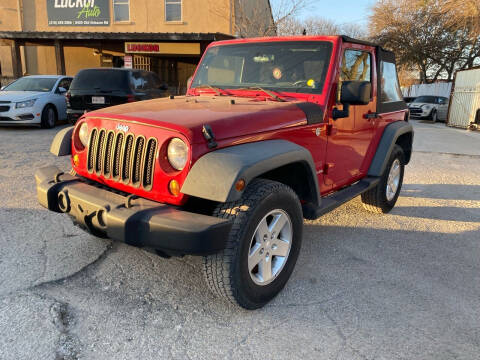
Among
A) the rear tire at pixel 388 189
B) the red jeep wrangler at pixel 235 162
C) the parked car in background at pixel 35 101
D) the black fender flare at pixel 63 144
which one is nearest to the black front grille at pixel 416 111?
the parked car in background at pixel 35 101

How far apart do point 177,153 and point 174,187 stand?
21cm

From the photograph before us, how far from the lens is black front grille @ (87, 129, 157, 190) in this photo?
2490mm

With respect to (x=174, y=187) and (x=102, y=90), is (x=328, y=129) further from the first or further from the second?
Answer: (x=102, y=90)

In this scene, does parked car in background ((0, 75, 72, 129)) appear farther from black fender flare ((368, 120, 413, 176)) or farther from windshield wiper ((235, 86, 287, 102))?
black fender flare ((368, 120, 413, 176))

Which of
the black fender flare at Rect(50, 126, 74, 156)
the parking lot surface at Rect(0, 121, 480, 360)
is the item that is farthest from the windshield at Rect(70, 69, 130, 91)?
the black fender flare at Rect(50, 126, 74, 156)

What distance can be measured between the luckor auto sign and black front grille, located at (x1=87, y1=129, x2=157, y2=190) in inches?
770

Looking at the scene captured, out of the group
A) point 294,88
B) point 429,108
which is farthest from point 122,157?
Answer: point 429,108

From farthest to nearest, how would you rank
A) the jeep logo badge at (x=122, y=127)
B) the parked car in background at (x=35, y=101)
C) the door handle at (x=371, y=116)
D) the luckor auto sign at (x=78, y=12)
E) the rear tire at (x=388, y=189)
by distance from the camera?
the luckor auto sign at (x=78, y=12), the parked car in background at (x=35, y=101), the rear tire at (x=388, y=189), the door handle at (x=371, y=116), the jeep logo badge at (x=122, y=127)

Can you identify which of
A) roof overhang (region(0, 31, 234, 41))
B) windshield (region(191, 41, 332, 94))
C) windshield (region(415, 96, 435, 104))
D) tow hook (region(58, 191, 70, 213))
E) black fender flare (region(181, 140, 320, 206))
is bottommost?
tow hook (region(58, 191, 70, 213))

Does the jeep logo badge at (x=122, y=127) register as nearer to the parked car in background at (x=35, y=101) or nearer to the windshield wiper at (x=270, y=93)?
the windshield wiper at (x=270, y=93)

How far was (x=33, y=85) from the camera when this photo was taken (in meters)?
11.3

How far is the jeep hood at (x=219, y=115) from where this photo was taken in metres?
2.45

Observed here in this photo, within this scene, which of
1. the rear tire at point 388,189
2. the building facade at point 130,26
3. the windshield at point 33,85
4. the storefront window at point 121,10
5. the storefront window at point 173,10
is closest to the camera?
the rear tire at point 388,189

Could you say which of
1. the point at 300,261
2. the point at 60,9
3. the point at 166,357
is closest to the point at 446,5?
the point at 60,9
